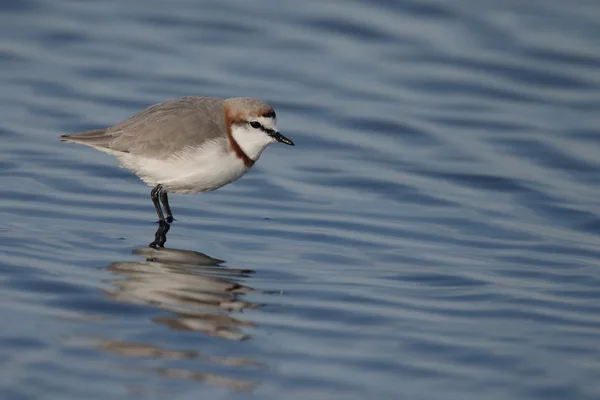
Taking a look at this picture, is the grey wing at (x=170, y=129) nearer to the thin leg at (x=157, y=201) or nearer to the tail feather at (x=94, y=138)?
the tail feather at (x=94, y=138)

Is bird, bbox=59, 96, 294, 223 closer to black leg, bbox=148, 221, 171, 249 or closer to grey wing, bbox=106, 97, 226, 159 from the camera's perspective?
grey wing, bbox=106, 97, 226, 159

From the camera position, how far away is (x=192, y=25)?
17828mm

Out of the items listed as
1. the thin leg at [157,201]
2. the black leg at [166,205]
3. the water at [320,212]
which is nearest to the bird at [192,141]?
the thin leg at [157,201]

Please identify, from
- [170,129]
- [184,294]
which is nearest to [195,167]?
[170,129]

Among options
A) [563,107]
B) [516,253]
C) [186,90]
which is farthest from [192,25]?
[516,253]

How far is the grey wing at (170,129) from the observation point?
34.8 feet

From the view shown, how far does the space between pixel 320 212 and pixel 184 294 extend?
301 centimetres

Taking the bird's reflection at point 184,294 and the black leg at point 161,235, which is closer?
the bird's reflection at point 184,294

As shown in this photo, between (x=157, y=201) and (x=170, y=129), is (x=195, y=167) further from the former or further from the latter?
(x=157, y=201)

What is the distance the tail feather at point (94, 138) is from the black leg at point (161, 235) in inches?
36.5

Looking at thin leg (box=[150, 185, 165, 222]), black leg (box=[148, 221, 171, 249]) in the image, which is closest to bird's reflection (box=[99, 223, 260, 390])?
black leg (box=[148, 221, 171, 249])

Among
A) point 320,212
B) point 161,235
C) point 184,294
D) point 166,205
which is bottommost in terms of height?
point 184,294

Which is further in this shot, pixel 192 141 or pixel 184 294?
pixel 192 141

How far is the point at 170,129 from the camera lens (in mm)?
10680
